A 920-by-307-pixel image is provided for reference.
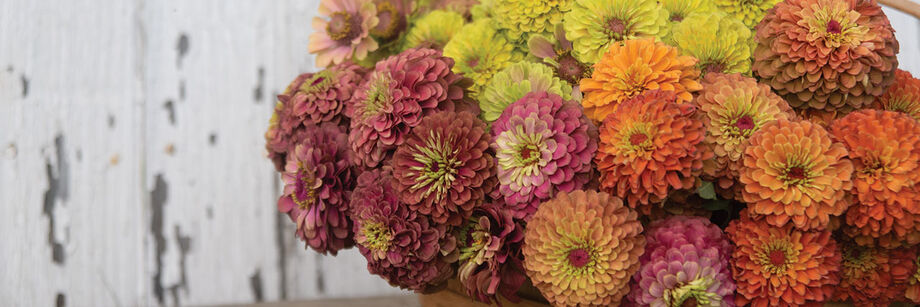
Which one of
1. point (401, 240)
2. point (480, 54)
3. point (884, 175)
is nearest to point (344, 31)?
point (480, 54)

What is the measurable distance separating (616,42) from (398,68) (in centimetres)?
18

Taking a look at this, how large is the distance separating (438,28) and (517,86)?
18 centimetres

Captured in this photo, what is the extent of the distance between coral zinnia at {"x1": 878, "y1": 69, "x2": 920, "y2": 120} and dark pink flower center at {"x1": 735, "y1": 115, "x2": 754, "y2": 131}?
0.13 m

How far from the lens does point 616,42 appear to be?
506 mm

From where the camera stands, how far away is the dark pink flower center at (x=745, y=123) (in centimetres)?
44

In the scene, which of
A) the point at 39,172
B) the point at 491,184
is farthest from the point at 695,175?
the point at 39,172

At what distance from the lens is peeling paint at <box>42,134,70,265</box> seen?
0.91 metres

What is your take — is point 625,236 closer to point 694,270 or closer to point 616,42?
point 694,270

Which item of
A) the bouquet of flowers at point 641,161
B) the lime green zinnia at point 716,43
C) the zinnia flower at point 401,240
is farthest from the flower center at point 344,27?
the lime green zinnia at point 716,43

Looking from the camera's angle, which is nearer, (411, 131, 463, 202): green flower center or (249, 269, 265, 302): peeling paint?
(411, 131, 463, 202): green flower center

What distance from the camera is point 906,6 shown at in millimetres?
556

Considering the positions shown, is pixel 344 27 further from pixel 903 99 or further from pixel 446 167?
pixel 903 99

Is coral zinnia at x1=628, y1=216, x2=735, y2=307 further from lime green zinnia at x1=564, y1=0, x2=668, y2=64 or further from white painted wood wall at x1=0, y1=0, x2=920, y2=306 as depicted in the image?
white painted wood wall at x1=0, y1=0, x2=920, y2=306

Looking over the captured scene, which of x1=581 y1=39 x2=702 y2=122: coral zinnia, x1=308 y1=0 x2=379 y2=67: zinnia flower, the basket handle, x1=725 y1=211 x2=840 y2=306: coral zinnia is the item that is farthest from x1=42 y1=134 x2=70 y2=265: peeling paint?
the basket handle
